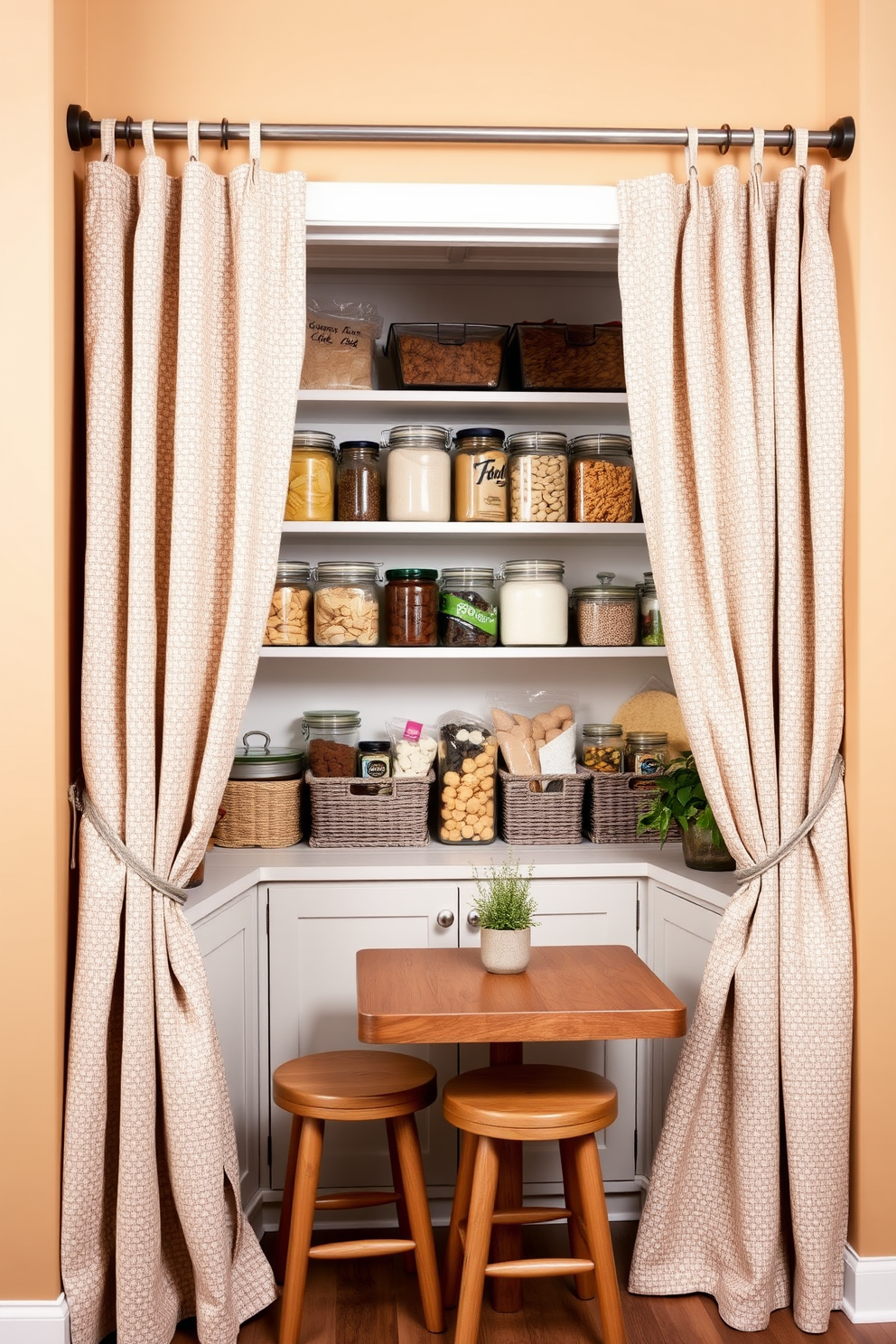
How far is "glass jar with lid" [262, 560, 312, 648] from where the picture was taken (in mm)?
3023

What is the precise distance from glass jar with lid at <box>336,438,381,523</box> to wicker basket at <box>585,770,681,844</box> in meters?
0.95

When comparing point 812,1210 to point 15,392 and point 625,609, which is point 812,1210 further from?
point 15,392

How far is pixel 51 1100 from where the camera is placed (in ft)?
6.98

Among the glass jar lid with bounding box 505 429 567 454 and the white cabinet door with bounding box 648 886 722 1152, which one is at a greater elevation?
the glass jar lid with bounding box 505 429 567 454

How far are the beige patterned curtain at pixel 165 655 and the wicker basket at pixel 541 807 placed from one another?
1.01m

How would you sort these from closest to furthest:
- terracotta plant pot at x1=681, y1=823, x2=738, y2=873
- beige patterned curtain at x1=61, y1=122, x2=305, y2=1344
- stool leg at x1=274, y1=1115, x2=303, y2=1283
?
beige patterned curtain at x1=61, y1=122, x2=305, y2=1344 < stool leg at x1=274, y1=1115, x2=303, y2=1283 < terracotta plant pot at x1=681, y1=823, x2=738, y2=873

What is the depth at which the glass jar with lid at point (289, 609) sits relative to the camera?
3.02 meters

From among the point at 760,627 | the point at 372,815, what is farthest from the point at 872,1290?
the point at 372,815

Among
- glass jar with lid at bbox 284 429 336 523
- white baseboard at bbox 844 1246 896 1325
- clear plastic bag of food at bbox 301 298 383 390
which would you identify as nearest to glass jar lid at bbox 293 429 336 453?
glass jar with lid at bbox 284 429 336 523

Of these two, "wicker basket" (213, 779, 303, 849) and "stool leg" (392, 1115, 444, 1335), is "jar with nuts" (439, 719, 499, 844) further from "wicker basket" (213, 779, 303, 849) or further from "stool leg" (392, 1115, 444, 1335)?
"stool leg" (392, 1115, 444, 1335)

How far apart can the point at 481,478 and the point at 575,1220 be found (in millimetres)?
1812

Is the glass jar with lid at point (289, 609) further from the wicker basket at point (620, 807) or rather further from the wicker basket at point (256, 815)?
the wicker basket at point (620, 807)

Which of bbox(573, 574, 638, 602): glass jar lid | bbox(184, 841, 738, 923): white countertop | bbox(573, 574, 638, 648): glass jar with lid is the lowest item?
bbox(184, 841, 738, 923): white countertop

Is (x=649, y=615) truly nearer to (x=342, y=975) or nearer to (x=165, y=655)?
(x=342, y=975)
